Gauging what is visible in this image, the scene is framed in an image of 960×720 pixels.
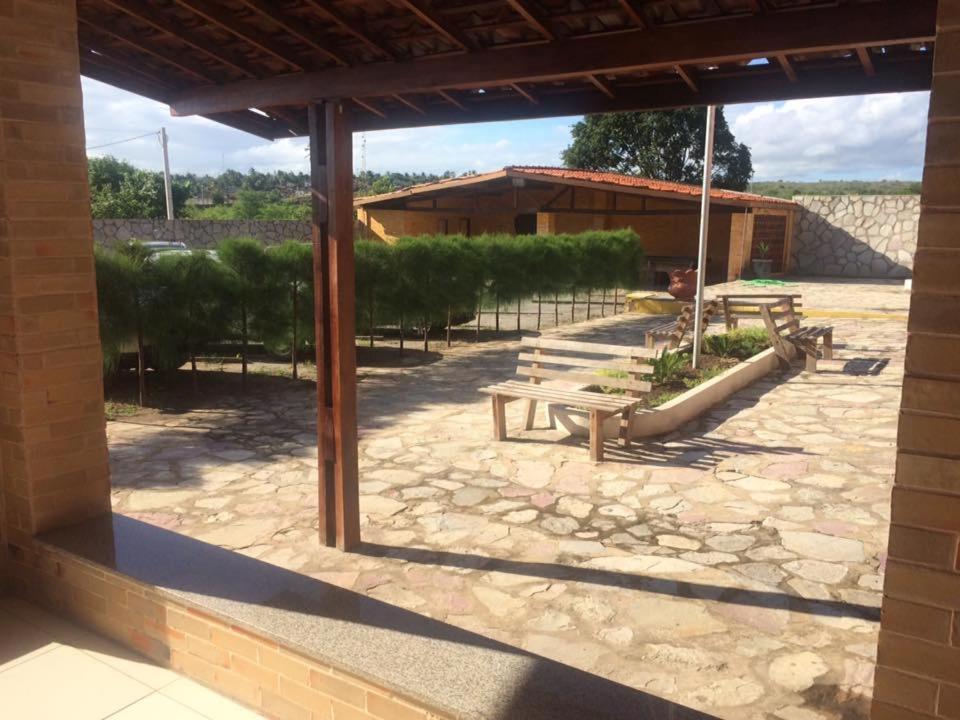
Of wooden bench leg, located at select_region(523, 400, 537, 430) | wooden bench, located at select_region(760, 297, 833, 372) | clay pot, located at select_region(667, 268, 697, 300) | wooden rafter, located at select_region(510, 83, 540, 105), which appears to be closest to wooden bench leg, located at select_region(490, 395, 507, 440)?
wooden bench leg, located at select_region(523, 400, 537, 430)

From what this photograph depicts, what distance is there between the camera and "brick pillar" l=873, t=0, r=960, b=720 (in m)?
1.37

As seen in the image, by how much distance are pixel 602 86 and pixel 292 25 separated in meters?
1.39

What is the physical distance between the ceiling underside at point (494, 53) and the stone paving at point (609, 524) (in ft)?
7.74

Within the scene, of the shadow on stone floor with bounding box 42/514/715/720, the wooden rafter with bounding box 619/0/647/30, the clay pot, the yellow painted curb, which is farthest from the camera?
the clay pot

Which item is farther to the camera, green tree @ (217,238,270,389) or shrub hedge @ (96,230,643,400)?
green tree @ (217,238,270,389)

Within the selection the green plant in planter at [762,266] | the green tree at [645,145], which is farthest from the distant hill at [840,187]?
the green plant in planter at [762,266]

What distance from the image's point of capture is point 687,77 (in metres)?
3.20

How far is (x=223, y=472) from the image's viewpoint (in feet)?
18.8

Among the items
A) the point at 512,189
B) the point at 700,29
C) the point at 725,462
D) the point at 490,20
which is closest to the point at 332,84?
the point at 490,20

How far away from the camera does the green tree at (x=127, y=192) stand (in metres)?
34.3

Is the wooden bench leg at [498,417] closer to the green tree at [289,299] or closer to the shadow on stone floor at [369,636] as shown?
the green tree at [289,299]

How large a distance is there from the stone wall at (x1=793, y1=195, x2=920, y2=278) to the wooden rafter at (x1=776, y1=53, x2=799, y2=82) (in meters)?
24.2

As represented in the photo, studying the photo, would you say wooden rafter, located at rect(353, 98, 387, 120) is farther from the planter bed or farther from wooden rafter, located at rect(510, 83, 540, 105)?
the planter bed

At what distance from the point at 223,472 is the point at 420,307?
5.66m
